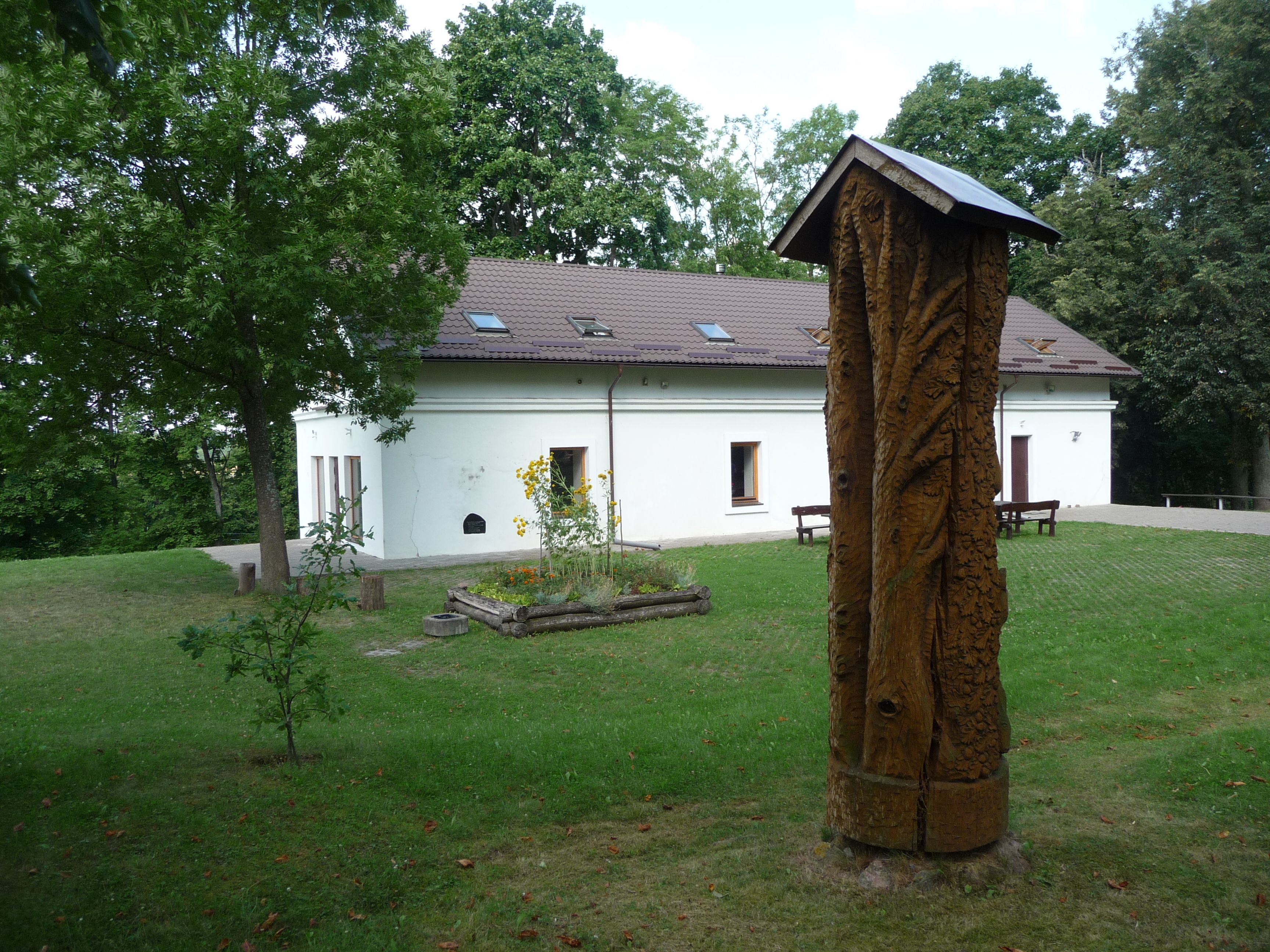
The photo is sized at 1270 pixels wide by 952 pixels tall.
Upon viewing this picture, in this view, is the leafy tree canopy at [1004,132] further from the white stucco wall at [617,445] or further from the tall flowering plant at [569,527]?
the tall flowering plant at [569,527]

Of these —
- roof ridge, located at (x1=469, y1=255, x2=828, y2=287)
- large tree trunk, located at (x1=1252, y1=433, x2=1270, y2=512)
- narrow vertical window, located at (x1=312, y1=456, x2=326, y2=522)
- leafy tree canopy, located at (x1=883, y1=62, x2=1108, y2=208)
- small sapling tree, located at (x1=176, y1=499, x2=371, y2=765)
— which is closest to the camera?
small sapling tree, located at (x1=176, y1=499, x2=371, y2=765)

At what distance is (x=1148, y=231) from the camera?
30.6 metres

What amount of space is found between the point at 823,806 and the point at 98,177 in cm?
1162

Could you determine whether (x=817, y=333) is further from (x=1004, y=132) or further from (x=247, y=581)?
(x=1004, y=132)

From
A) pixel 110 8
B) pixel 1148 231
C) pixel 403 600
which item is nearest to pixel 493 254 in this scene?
pixel 403 600

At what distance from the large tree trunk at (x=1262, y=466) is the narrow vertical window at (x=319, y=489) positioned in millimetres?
29135

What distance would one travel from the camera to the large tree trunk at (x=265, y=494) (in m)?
14.7

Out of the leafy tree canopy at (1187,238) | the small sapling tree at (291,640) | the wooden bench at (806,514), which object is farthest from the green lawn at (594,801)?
the leafy tree canopy at (1187,238)

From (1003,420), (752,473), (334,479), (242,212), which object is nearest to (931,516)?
(242,212)

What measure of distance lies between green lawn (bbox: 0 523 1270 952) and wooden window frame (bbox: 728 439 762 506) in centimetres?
1224

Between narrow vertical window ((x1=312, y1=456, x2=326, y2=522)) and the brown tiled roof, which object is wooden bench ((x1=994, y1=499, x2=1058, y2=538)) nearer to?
the brown tiled roof

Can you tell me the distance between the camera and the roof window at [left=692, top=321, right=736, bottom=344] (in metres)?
23.4

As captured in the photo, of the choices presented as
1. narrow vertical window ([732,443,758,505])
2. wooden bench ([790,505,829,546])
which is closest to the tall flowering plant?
wooden bench ([790,505,829,546])

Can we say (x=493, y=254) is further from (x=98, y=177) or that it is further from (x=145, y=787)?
(x=145, y=787)
